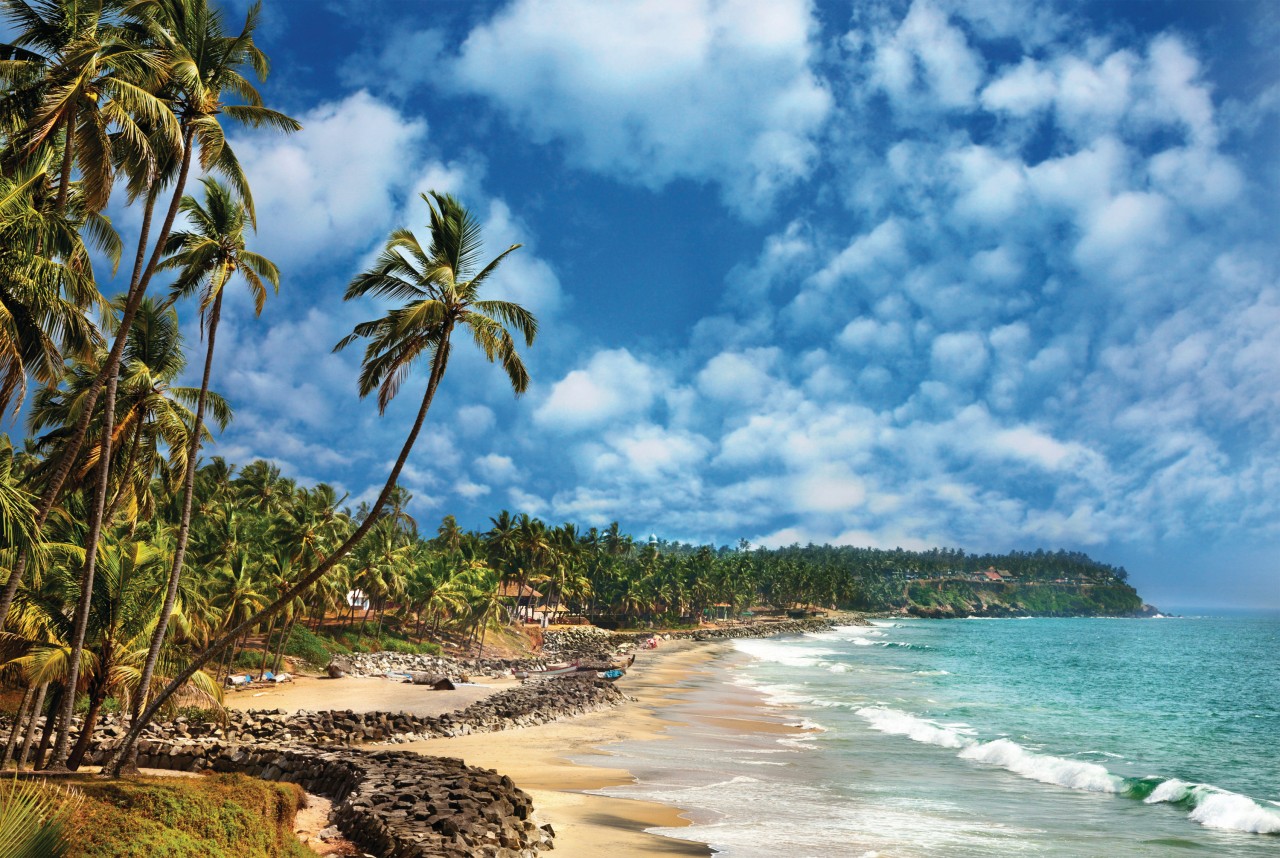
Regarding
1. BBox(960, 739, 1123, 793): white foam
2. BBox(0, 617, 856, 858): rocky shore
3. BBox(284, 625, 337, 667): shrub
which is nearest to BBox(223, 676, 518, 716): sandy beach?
BBox(0, 617, 856, 858): rocky shore

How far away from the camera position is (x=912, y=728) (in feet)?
111

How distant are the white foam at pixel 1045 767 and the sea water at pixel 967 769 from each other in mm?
73

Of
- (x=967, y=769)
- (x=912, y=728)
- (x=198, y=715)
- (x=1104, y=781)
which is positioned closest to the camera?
(x=1104, y=781)

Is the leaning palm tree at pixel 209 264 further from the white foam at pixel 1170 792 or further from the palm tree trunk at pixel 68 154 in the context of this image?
the white foam at pixel 1170 792

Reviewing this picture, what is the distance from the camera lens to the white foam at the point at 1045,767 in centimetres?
2450

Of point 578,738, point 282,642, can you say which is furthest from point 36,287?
point 282,642

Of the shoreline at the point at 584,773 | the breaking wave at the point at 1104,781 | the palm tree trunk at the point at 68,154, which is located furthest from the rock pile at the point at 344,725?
the breaking wave at the point at 1104,781

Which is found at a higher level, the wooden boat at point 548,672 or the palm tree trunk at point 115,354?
the palm tree trunk at point 115,354

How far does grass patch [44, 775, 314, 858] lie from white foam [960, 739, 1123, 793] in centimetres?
2439

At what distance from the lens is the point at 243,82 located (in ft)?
49.6

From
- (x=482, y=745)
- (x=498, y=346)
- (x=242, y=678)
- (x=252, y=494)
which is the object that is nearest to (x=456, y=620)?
(x=252, y=494)

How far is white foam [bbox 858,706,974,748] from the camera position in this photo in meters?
31.4

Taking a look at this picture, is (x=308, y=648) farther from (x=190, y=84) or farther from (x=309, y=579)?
(x=190, y=84)

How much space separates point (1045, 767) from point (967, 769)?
3.00 meters
